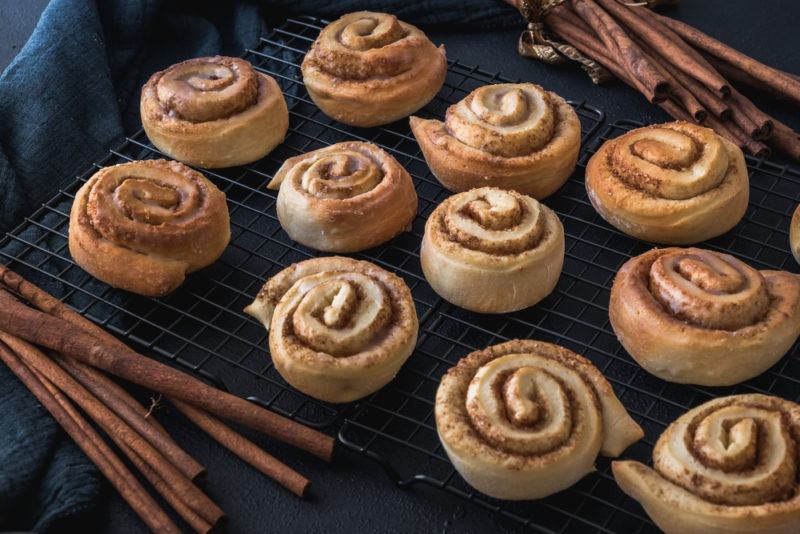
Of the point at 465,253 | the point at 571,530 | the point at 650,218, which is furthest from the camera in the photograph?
the point at 650,218

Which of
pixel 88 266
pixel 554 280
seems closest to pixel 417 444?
pixel 554 280

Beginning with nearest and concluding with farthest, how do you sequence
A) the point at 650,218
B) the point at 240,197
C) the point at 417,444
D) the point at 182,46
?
the point at 417,444
the point at 650,218
the point at 240,197
the point at 182,46

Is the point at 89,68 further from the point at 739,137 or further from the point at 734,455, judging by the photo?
the point at 734,455

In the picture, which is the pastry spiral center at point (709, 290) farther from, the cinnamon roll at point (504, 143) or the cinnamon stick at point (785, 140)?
the cinnamon stick at point (785, 140)

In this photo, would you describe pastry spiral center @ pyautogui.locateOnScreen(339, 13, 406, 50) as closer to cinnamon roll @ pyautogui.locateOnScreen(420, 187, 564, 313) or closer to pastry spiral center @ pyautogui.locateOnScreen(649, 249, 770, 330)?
cinnamon roll @ pyautogui.locateOnScreen(420, 187, 564, 313)

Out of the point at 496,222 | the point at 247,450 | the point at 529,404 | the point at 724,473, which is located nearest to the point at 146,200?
the point at 247,450

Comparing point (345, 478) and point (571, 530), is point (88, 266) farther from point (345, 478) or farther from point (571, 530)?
point (571, 530)

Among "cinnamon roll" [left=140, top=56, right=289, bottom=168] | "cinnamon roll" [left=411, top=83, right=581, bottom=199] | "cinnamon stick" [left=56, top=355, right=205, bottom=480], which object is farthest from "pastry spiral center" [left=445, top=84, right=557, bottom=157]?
"cinnamon stick" [left=56, top=355, right=205, bottom=480]
